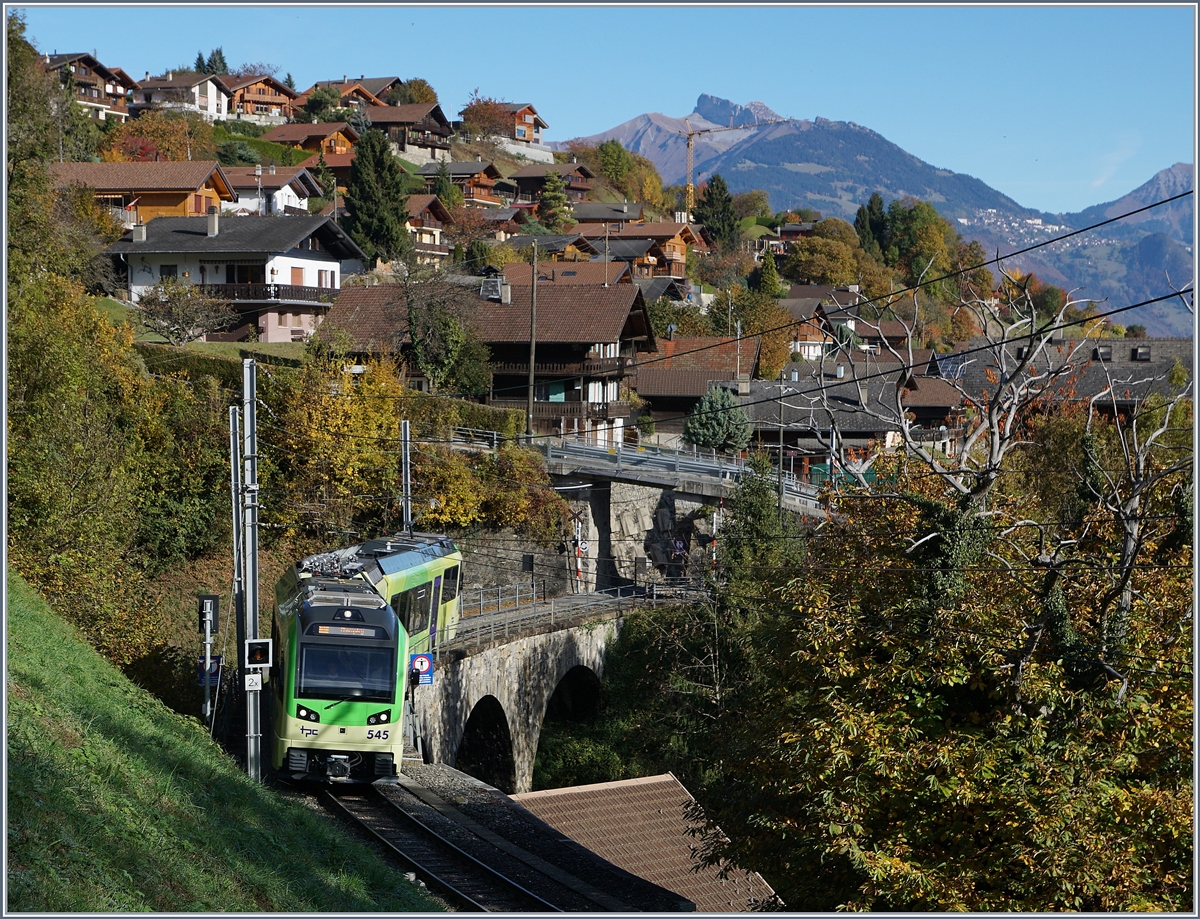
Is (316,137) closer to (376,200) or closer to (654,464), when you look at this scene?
(376,200)

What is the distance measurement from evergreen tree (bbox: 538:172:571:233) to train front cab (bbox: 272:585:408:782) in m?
88.3

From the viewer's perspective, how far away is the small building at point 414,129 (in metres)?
126

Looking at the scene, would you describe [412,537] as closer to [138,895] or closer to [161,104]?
[138,895]

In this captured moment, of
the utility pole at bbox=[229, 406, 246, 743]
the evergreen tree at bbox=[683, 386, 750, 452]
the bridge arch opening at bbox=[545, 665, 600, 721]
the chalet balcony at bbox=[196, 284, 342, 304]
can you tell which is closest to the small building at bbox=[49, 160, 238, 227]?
the chalet balcony at bbox=[196, 284, 342, 304]

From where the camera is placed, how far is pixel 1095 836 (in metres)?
13.4

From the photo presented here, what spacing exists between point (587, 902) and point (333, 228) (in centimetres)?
4766

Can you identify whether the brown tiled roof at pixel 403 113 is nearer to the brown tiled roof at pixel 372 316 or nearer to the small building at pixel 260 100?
the small building at pixel 260 100

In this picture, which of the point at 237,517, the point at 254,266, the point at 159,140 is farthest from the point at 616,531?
the point at 159,140

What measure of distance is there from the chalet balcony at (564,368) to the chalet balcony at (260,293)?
1148 centimetres

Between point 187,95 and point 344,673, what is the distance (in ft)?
365

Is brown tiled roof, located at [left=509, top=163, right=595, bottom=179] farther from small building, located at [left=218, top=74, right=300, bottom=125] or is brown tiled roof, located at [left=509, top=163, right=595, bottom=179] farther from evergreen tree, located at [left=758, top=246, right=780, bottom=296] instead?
evergreen tree, located at [left=758, top=246, right=780, bottom=296]

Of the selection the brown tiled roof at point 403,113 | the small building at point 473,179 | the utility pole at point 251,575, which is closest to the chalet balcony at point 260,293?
the utility pole at point 251,575

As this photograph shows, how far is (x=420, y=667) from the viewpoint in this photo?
82.4ft

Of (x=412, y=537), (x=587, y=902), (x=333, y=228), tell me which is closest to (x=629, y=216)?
(x=333, y=228)
